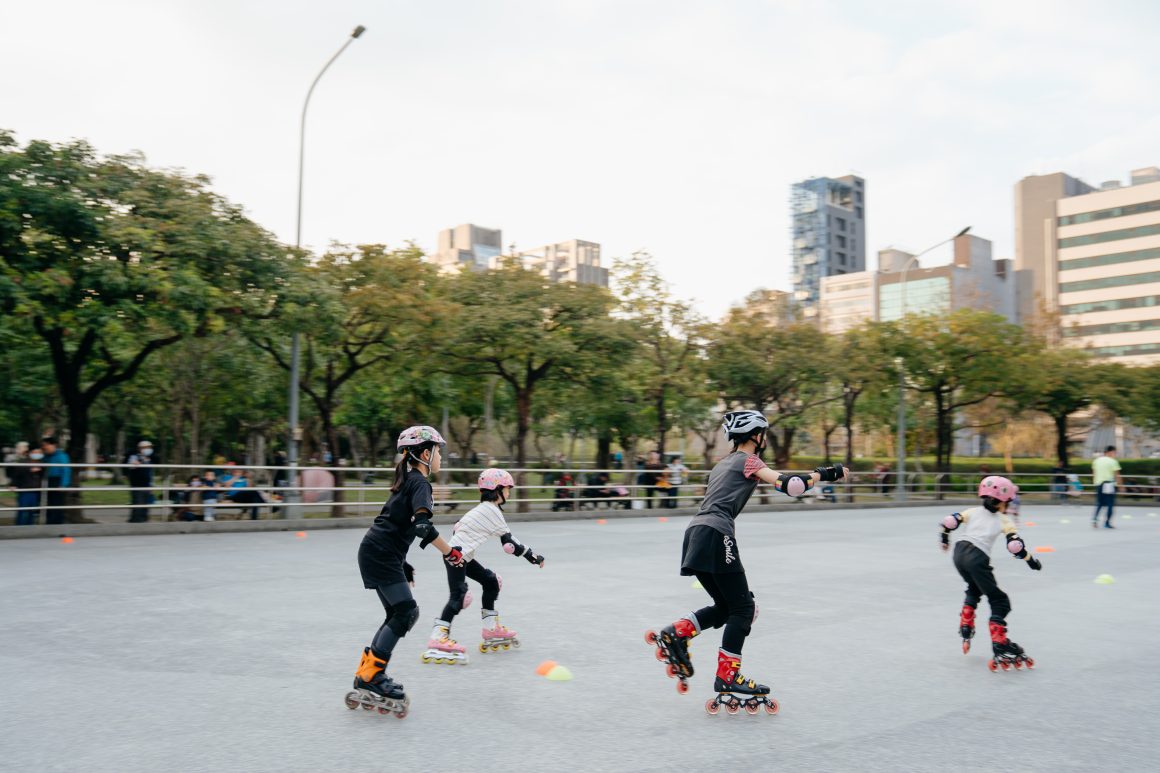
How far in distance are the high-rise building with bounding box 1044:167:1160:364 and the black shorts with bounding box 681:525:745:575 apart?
331 feet

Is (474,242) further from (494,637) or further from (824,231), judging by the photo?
(494,637)

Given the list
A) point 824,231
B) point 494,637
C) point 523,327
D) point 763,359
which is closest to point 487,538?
point 494,637

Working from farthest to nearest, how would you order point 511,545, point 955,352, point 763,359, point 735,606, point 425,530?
point 955,352 → point 763,359 → point 511,545 → point 735,606 → point 425,530

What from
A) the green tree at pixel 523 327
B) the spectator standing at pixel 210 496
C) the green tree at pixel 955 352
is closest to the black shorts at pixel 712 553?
the spectator standing at pixel 210 496

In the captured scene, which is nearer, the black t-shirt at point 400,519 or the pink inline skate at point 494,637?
the black t-shirt at point 400,519

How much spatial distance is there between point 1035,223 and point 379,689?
11673 cm

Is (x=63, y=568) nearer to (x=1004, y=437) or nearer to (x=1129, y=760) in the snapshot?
(x=1129, y=760)

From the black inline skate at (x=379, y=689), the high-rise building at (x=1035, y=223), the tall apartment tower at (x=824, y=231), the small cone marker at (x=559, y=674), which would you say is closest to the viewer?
the black inline skate at (x=379, y=689)

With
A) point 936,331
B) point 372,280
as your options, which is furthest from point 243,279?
point 936,331

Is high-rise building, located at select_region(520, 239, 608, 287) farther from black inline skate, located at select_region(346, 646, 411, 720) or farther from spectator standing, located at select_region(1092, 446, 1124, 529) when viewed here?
black inline skate, located at select_region(346, 646, 411, 720)

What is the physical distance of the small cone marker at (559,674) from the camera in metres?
6.42

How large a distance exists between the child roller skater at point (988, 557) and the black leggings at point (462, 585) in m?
3.50

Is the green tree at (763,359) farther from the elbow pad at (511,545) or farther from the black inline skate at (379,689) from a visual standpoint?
the black inline skate at (379,689)

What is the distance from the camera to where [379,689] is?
541cm
